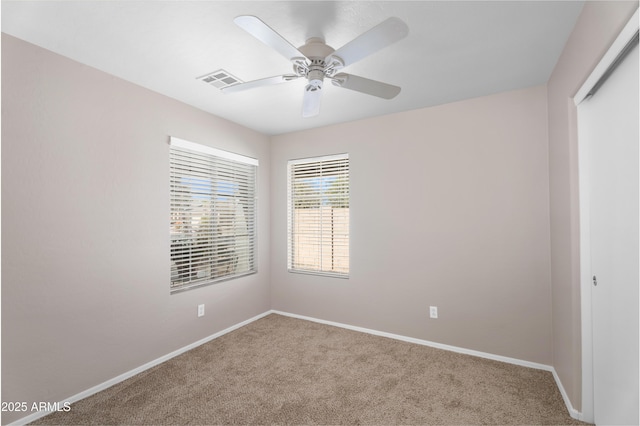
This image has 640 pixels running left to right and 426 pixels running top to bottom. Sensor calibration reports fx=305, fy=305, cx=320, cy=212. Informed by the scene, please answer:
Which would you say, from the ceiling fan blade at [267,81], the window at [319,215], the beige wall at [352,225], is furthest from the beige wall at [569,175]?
the window at [319,215]

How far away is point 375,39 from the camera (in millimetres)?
1472

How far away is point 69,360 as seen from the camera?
2.19 metres

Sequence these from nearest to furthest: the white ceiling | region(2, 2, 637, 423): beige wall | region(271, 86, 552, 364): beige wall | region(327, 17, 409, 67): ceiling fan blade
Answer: region(327, 17, 409, 67): ceiling fan blade → the white ceiling → region(2, 2, 637, 423): beige wall → region(271, 86, 552, 364): beige wall

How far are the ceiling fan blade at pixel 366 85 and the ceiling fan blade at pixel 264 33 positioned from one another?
0.32m

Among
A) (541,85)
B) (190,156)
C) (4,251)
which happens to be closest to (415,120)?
(541,85)

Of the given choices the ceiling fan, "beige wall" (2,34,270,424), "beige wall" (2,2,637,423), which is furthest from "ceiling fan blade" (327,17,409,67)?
"beige wall" (2,34,270,424)

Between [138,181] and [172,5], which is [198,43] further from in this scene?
[138,181]

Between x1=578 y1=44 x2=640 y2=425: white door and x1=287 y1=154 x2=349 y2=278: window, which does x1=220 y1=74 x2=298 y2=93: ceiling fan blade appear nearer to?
x1=578 y1=44 x2=640 y2=425: white door

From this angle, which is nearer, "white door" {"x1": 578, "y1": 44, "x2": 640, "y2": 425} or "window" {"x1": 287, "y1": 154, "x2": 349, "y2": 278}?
"white door" {"x1": 578, "y1": 44, "x2": 640, "y2": 425}

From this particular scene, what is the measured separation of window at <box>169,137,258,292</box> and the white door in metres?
3.20

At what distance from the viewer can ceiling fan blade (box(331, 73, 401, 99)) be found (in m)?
1.91

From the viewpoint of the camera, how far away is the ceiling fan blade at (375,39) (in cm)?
136

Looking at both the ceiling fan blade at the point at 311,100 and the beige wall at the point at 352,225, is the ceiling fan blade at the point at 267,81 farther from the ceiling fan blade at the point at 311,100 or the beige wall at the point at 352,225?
the beige wall at the point at 352,225

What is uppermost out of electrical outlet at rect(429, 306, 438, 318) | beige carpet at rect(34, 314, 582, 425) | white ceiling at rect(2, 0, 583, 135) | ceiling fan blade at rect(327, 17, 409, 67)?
white ceiling at rect(2, 0, 583, 135)
